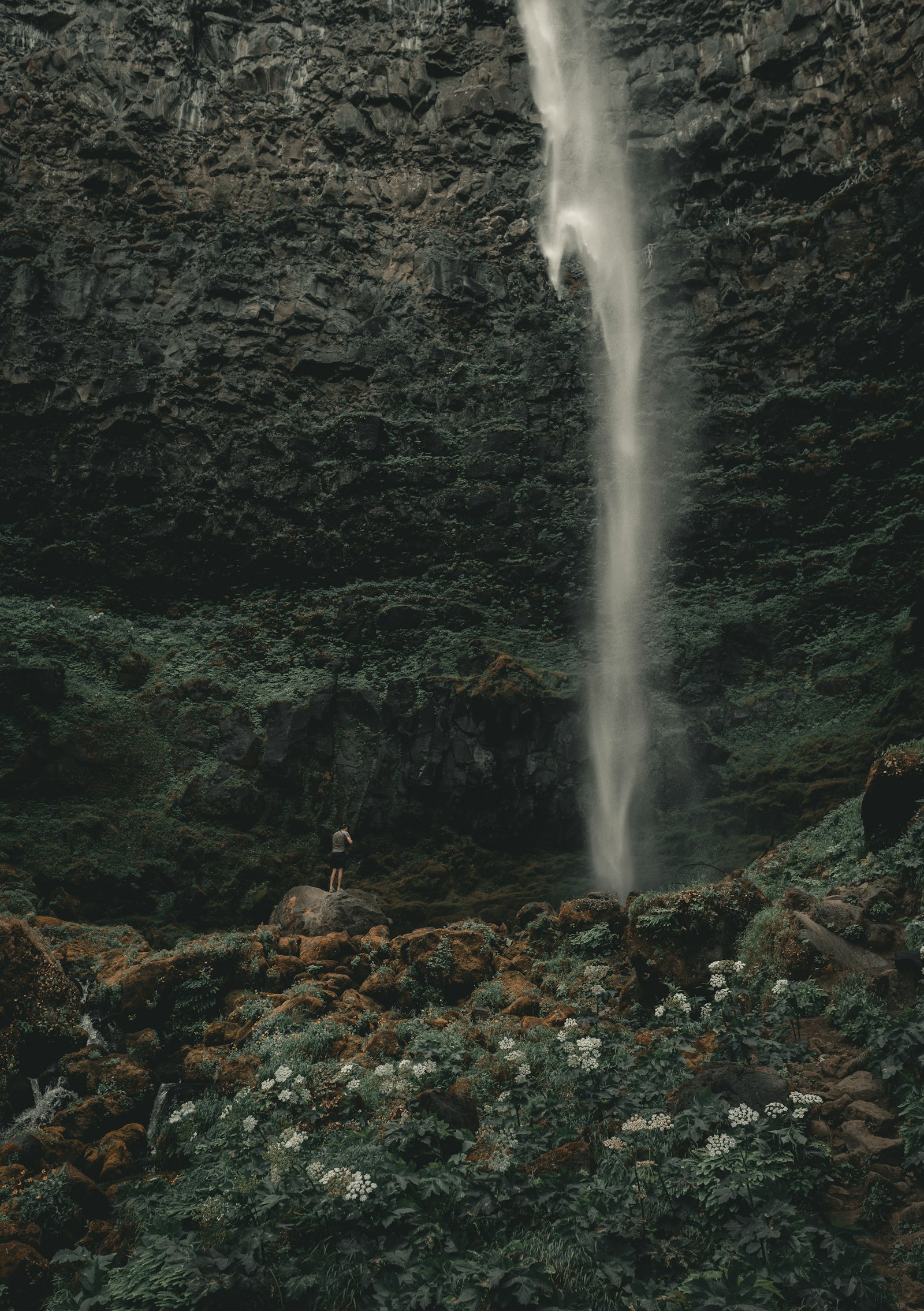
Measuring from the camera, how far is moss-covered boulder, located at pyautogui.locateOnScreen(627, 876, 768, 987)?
6.24 meters

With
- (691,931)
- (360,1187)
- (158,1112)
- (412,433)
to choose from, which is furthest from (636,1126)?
(412,433)

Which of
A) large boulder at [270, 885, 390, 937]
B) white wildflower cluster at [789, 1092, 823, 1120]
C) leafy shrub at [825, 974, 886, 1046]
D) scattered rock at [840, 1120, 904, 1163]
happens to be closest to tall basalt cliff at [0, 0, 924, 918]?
large boulder at [270, 885, 390, 937]

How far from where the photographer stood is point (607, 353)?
1878cm

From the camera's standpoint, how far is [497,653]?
14648mm

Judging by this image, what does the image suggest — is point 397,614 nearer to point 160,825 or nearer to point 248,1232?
point 160,825

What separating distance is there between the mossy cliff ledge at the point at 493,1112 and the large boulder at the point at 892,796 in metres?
0.15

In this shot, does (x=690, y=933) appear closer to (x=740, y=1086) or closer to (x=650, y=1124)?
(x=740, y=1086)

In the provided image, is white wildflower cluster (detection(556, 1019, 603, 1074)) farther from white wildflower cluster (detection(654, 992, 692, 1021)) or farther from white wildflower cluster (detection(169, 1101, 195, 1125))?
white wildflower cluster (detection(169, 1101, 195, 1125))

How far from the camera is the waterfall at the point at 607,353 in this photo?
13391 millimetres

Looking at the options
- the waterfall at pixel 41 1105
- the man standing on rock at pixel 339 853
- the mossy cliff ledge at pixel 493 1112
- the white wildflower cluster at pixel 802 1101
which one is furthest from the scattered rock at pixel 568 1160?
the man standing on rock at pixel 339 853

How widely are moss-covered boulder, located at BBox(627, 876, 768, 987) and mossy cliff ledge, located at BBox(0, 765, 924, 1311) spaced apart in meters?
0.02

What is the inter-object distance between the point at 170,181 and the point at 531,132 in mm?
10011

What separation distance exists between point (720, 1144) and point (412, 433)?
16.7m

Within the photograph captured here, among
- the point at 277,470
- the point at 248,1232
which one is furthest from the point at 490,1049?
the point at 277,470
